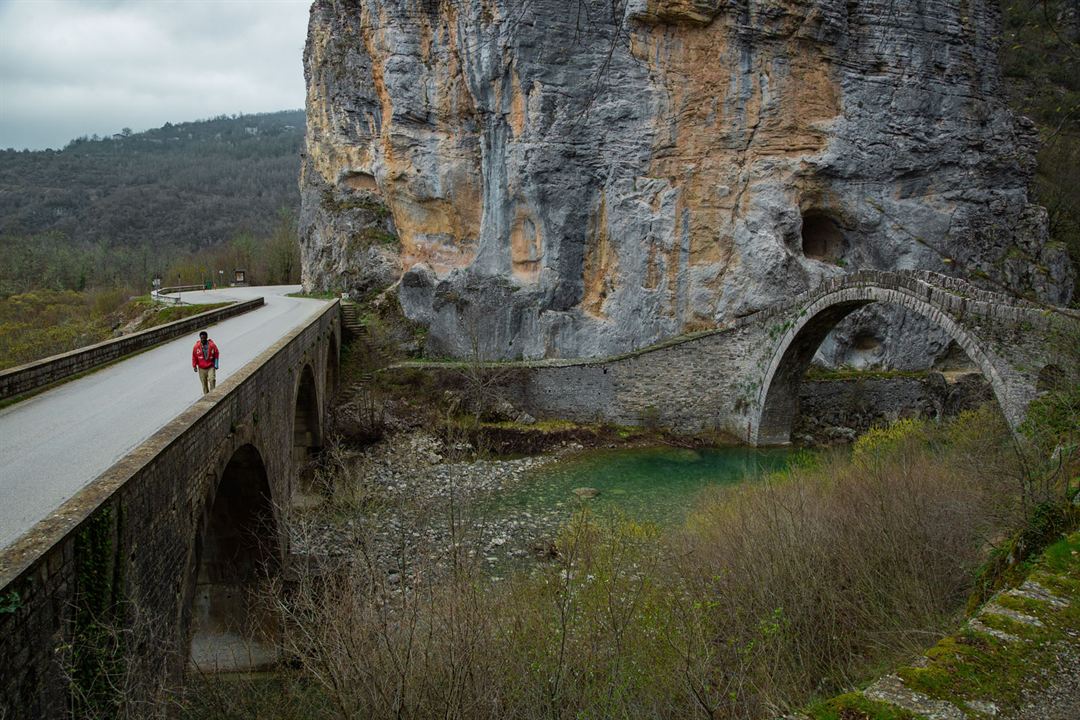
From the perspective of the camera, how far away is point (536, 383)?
21625mm

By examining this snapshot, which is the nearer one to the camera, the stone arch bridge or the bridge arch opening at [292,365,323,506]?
the stone arch bridge

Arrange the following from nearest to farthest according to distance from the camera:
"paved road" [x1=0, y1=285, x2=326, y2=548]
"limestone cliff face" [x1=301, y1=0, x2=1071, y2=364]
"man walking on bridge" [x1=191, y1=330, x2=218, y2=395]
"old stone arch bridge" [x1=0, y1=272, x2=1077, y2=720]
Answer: "old stone arch bridge" [x1=0, y1=272, x2=1077, y2=720]
"paved road" [x1=0, y1=285, x2=326, y2=548]
"man walking on bridge" [x1=191, y1=330, x2=218, y2=395]
"limestone cliff face" [x1=301, y1=0, x2=1071, y2=364]

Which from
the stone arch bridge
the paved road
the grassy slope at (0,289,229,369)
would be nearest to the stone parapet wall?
the paved road

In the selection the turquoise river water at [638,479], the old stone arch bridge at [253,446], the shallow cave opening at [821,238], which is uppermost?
the shallow cave opening at [821,238]

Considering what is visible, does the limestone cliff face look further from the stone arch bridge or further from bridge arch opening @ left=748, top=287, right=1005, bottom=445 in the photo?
the stone arch bridge

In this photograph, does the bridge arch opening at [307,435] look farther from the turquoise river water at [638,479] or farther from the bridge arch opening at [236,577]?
the bridge arch opening at [236,577]

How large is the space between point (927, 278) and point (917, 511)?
9.97 metres

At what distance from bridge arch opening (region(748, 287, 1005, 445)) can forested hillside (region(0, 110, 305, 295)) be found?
39.4 m

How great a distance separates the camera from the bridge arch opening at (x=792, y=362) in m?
18.2

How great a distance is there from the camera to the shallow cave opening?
23.2 m

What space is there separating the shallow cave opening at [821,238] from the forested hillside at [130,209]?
3817 cm

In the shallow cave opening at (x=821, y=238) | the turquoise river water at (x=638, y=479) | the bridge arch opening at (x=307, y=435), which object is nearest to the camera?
the bridge arch opening at (x=307, y=435)

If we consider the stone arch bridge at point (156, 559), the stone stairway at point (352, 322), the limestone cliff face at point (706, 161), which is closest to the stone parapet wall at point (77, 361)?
the stone arch bridge at point (156, 559)

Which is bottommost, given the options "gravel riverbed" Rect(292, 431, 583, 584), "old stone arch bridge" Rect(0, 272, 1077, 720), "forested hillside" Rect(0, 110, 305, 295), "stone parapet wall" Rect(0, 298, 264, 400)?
"gravel riverbed" Rect(292, 431, 583, 584)
